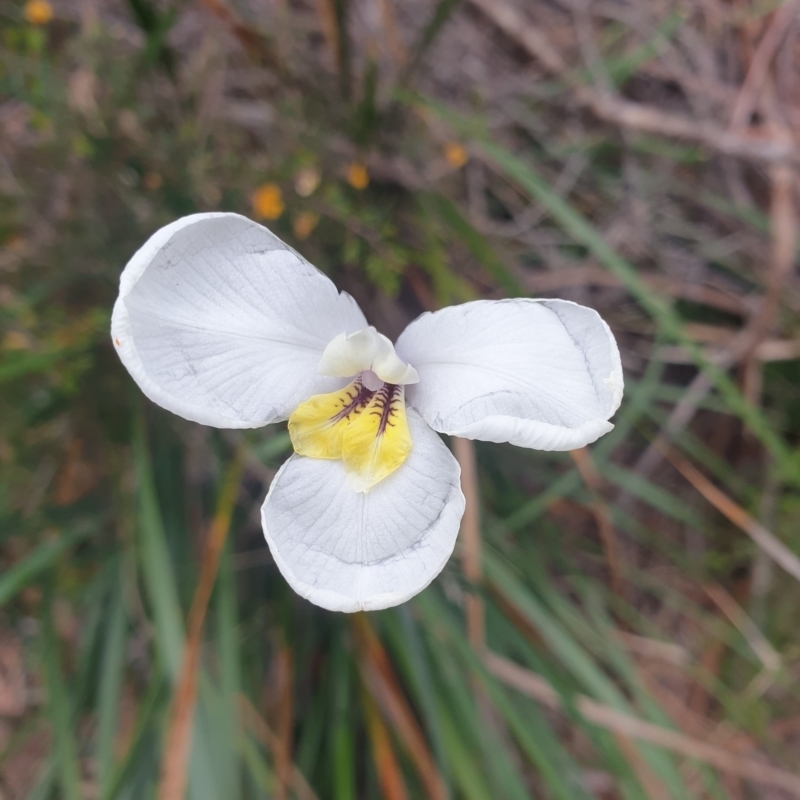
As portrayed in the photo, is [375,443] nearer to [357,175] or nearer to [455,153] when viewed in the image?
[357,175]

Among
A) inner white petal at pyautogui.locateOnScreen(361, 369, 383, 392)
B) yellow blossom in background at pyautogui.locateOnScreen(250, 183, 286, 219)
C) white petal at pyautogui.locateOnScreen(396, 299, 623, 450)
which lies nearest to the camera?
white petal at pyautogui.locateOnScreen(396, 299, 623, 450)

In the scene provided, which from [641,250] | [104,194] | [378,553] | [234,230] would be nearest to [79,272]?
[104,194]

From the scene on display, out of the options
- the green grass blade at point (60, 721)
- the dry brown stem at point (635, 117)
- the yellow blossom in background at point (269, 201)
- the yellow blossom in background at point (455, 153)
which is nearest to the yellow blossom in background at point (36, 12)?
the yellow blossom in background at point (269, 201)

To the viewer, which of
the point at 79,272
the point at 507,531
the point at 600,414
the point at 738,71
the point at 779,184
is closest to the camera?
the point at 600,414

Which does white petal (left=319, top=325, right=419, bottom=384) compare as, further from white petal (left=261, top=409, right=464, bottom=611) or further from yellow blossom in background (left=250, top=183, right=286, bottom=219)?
yellow blossom in background (left=250, top=183, right=286, bottom=219)

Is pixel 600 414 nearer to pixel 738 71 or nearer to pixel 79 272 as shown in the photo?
pixel 79 272

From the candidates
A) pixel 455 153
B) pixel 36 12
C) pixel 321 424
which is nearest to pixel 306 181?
pixel 455 153

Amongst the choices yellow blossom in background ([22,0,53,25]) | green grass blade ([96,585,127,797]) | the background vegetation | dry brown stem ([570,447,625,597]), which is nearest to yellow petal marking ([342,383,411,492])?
the background vegetation
